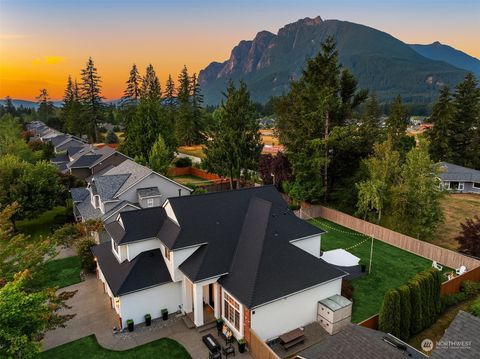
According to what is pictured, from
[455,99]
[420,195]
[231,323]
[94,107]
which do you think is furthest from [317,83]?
[94,107]

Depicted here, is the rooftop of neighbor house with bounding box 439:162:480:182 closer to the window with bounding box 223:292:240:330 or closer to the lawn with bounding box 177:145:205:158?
the window with bounding box 223:292:240:330

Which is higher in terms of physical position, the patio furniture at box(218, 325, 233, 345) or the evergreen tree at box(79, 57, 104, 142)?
the evergreen tree at box(79, 57, 104, 142)

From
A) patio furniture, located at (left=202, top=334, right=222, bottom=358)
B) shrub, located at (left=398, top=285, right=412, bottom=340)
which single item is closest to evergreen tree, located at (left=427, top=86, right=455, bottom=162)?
shrub, located at (left=398, top=285, right=412, bottom=340)

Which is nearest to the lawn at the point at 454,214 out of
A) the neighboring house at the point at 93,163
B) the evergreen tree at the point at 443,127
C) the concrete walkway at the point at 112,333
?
the evergreen tree at the point at 443,127

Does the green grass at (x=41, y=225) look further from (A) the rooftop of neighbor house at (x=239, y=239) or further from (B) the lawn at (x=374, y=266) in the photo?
(B) the lawn at (x=374, y=266)

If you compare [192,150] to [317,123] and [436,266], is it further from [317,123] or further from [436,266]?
[436,266]

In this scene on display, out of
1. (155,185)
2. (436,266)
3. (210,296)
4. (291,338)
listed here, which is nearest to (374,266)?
(436,266)
